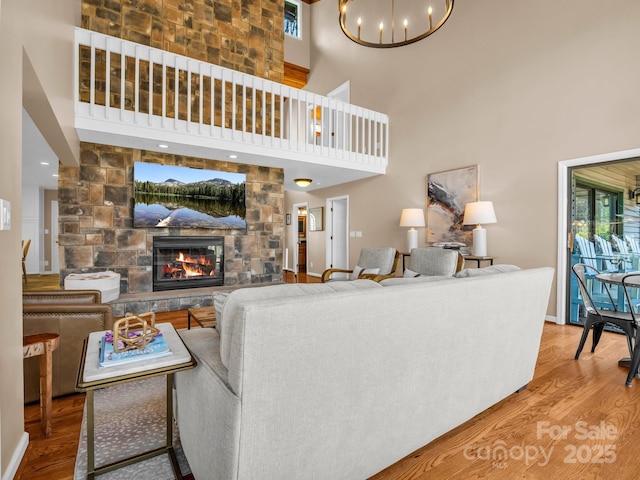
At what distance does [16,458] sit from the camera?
4.58 ft

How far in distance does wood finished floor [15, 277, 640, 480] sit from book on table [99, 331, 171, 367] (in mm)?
640

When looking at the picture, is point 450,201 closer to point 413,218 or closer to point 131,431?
point 413,218

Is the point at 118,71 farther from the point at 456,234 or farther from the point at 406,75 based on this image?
the point at 456,234

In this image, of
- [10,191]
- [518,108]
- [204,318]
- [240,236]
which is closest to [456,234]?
[518,108]

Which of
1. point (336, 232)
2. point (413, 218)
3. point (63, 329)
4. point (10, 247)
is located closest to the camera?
point (10, 247)

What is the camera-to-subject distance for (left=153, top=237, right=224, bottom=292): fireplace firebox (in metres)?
4.76

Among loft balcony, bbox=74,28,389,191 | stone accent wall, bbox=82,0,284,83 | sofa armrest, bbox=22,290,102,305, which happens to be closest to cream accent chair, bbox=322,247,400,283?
loft balcony, bbox=74,28,389,191

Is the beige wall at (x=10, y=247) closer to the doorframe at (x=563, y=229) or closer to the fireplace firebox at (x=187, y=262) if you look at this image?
the fireplace firebox at (x=187, y=262)

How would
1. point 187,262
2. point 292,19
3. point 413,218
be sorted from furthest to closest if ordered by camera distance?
point 292,19 → point 413,218 → point 187,262

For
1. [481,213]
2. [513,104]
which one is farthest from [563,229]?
[513,104]

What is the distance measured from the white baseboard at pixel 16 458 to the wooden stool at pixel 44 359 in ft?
0.36

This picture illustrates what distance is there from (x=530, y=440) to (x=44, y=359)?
8.39 feet

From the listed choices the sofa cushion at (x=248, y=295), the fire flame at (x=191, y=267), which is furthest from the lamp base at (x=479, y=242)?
the fire flame at (x=191, y=267)

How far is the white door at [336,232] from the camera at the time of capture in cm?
742
